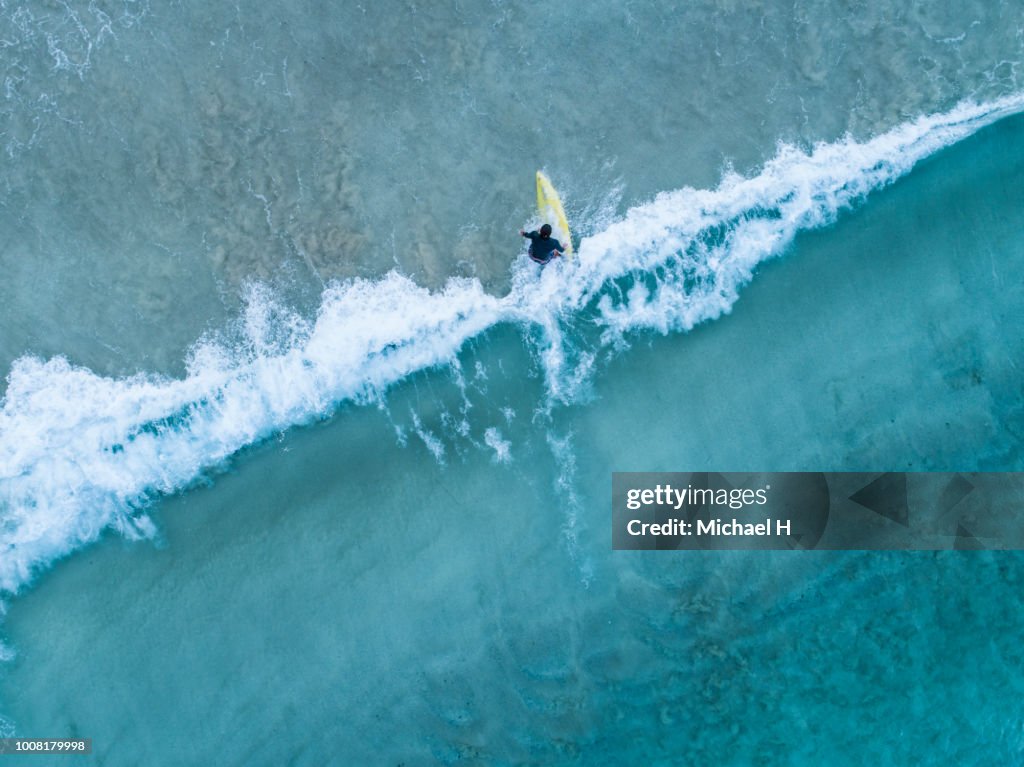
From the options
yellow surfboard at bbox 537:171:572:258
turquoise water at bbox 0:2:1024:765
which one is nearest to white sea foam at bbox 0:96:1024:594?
turquoise water at bbox 0:2:1024:765

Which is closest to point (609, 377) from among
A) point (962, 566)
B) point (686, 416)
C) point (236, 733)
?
point (686, 416)

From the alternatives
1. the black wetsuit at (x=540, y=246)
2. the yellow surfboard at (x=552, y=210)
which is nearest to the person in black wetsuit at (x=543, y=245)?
the black wetsuit at (x=540, y=246)

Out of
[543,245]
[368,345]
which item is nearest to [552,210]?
[543,245]

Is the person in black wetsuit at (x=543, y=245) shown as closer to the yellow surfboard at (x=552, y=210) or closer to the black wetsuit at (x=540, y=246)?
the black wetsuit at (x=540, y=246)

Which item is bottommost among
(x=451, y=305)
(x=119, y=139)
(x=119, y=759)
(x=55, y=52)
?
(x=119, y=759)

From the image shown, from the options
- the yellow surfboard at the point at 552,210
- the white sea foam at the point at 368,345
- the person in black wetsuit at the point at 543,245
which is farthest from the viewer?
the yellow surfboard at the point at 552,210

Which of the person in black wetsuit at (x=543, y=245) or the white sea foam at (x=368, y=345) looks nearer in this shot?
the person in black wetsuit at (x=543, y=245)

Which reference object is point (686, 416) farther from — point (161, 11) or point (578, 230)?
point (161, 11)
